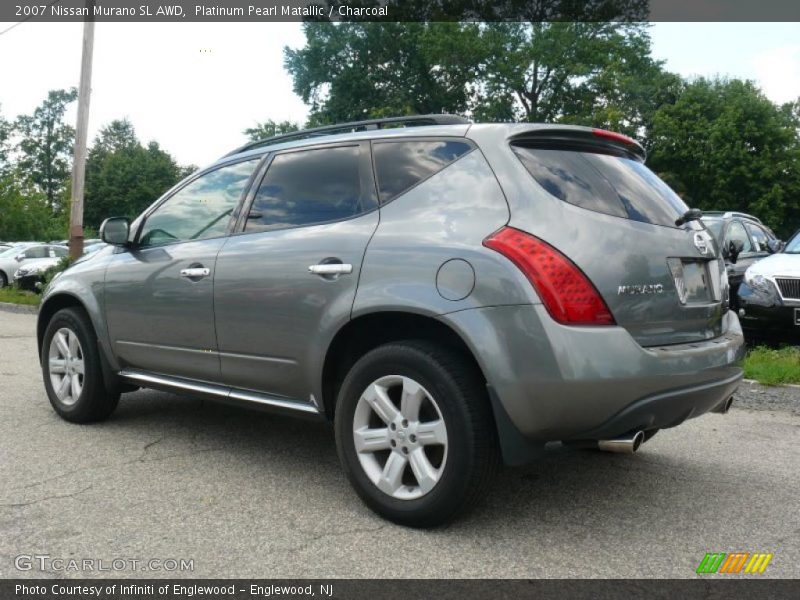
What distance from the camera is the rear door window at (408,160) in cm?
346

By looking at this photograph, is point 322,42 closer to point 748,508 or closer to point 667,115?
point 667,115

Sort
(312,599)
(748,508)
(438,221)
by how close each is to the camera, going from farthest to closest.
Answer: (748,508), (438,221), (312,599)

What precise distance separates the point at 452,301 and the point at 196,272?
171 cm

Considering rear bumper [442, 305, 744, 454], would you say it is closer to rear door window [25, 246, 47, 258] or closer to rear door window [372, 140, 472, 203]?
rear door window [372, 140, 472, 203]

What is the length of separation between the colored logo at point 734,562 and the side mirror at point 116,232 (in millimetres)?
3693

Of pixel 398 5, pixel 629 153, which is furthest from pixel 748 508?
pixel 398 5

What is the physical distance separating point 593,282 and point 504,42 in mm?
38655

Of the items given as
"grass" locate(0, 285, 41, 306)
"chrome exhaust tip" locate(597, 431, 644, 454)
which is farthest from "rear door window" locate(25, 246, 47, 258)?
"chrome exhaust tip" locate(597, 431, 644, 454)

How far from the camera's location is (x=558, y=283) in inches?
116

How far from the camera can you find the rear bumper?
2.89 m

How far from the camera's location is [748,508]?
3.59 meters

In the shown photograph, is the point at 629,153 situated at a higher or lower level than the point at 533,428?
higher

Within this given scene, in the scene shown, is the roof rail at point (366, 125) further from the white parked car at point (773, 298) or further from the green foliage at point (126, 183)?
the green foliage at point (126, 183)

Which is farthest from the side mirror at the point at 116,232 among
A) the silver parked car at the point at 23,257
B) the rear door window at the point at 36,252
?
the rear door window at the point at 36,252
